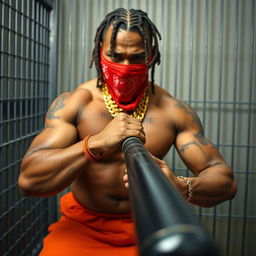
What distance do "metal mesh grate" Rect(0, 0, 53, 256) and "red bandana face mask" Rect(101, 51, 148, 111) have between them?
43 centimetres

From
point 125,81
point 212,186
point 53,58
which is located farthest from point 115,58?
point 53,58

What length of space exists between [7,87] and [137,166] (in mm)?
1154

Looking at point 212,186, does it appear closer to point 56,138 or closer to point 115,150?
point 115,150

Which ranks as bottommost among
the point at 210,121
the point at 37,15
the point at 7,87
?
the point at 210,121

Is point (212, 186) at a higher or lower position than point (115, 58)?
lower

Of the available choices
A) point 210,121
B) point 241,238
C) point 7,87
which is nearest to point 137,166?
point 7,87

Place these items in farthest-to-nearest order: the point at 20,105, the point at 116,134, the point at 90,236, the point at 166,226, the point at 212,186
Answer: the point at 20,105 < the point at 90,236 < the point at 212,186 < the point at 116,134 < the point at 166,226

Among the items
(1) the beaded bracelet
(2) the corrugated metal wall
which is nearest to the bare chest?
(1) the beaded bracelet

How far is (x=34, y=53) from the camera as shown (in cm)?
178

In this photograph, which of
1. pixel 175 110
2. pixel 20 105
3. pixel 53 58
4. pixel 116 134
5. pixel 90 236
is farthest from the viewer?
pixel 53 58

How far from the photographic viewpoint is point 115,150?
4.06ft

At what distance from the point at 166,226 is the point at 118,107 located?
1082mm

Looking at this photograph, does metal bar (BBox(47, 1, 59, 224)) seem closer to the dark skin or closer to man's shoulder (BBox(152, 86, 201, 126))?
the dark skin

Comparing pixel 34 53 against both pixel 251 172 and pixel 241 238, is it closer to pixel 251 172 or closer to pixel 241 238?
pixel 251 172
